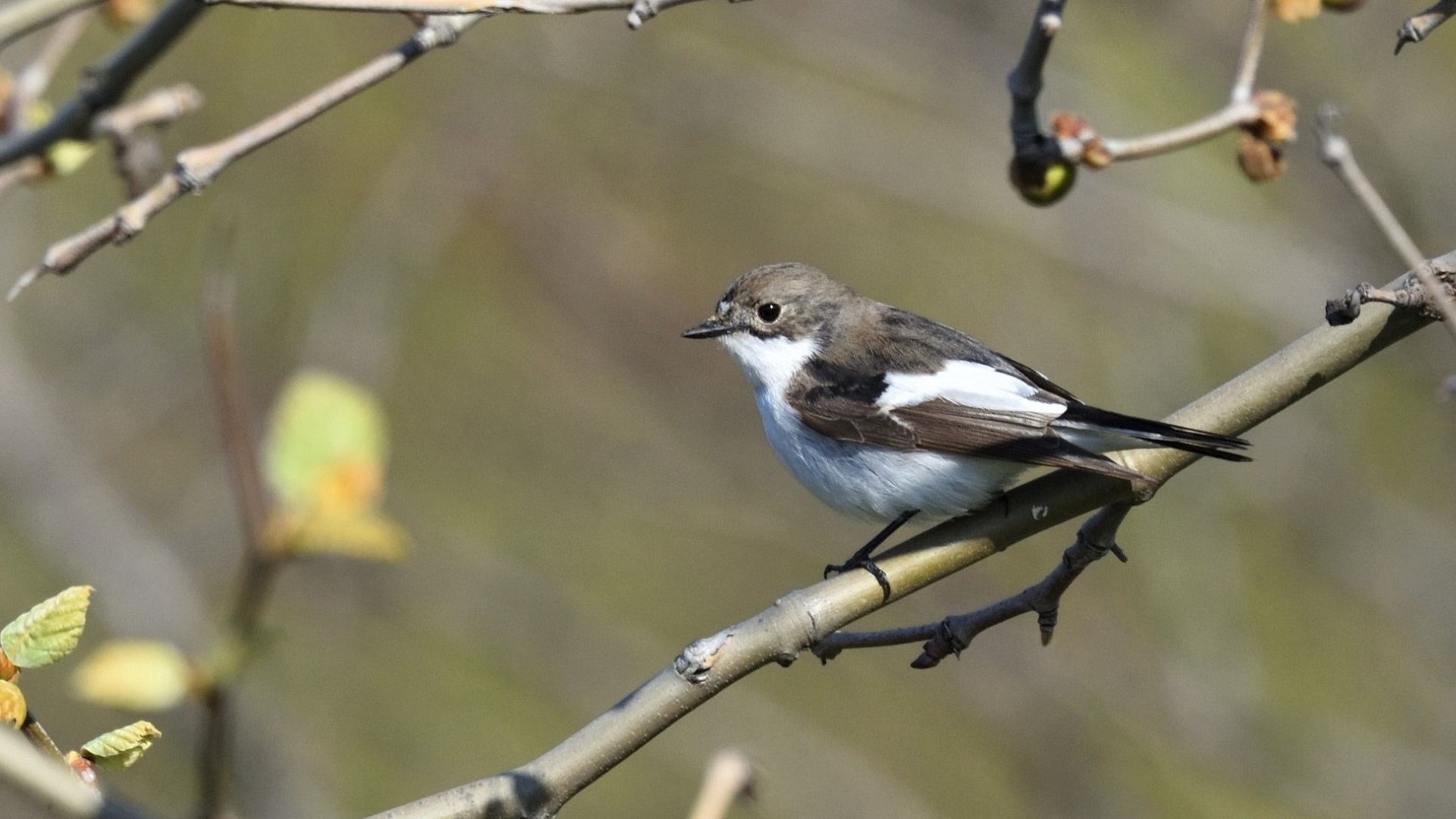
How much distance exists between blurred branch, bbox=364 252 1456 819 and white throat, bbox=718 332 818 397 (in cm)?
155

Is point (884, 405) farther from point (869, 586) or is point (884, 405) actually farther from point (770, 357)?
point (869, 586)

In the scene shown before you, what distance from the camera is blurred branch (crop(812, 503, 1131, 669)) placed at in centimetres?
255

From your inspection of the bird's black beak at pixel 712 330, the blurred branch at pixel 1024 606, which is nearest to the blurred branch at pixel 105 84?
the blurred branch at pixel 1024 606

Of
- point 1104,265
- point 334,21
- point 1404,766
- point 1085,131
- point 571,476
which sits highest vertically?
point 334,21

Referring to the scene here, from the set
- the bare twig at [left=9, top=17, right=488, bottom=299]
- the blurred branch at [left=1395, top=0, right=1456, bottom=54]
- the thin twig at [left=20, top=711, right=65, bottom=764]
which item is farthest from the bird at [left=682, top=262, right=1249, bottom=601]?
the thin twig at [left=20, top=711, right=65, bottom=764]

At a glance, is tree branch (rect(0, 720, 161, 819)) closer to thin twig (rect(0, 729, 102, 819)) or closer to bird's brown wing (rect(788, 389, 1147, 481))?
thin twig (rect(0, 729, 102, 819))

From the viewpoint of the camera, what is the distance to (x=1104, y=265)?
612 centimetres

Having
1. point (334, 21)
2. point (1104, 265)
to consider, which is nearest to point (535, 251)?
point (334, 21)

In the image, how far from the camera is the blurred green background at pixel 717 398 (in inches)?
239

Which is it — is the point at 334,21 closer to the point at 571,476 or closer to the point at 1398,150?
the point at 571,476

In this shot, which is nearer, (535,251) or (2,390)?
(2,390)

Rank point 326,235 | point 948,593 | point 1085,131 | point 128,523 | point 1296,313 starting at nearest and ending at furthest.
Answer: point 1085,131 < point 1296,313 < point 128,523 < point 948,593 < point 326,235

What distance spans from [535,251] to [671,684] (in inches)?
227

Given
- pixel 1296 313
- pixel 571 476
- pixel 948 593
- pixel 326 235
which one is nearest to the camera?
pixel 1296 313
